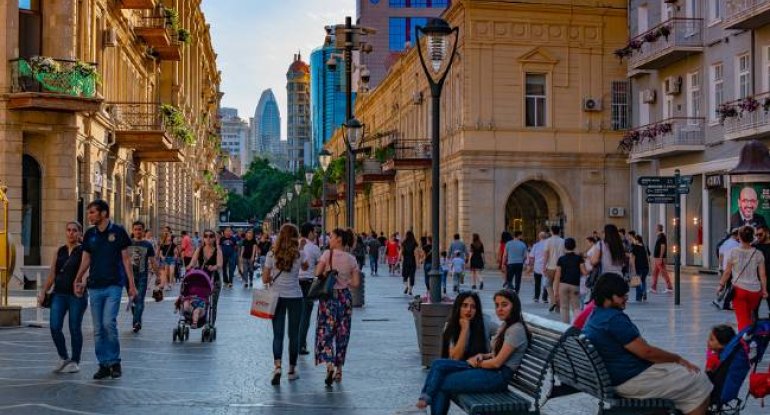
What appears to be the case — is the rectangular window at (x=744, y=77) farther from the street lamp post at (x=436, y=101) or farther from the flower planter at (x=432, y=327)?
the flower planter at (x=432, y=327)

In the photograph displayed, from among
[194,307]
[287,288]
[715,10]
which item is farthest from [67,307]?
[715,10]

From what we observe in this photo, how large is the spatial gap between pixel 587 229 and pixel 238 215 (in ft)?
386

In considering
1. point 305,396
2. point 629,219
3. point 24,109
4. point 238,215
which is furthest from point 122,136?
point 238,215

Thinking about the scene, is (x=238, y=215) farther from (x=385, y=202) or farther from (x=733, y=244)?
(x=733, y=244)

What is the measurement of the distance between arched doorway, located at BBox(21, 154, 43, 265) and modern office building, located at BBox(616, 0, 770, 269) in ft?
60.2

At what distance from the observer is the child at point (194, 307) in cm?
1560

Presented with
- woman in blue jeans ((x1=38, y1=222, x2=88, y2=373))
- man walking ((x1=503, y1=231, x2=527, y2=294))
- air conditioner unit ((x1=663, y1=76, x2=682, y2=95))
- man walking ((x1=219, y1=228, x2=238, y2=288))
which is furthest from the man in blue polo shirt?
air conditioner unit ((x1=663, y1=76, x2=682, y2=95))

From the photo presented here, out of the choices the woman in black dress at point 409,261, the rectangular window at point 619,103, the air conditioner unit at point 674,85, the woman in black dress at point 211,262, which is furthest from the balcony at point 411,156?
the woman in black dress at point 211,262

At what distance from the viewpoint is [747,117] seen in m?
31.8

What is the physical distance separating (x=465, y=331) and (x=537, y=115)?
124ft

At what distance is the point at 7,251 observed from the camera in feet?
60.9

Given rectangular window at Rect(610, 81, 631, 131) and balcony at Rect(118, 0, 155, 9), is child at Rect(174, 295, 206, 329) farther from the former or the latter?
rectangular window at Rect(610, 81, 631, 131)

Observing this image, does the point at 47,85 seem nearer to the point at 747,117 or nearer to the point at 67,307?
the point at 67,307

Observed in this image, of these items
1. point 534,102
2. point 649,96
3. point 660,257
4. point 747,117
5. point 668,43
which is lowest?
point 660,257
